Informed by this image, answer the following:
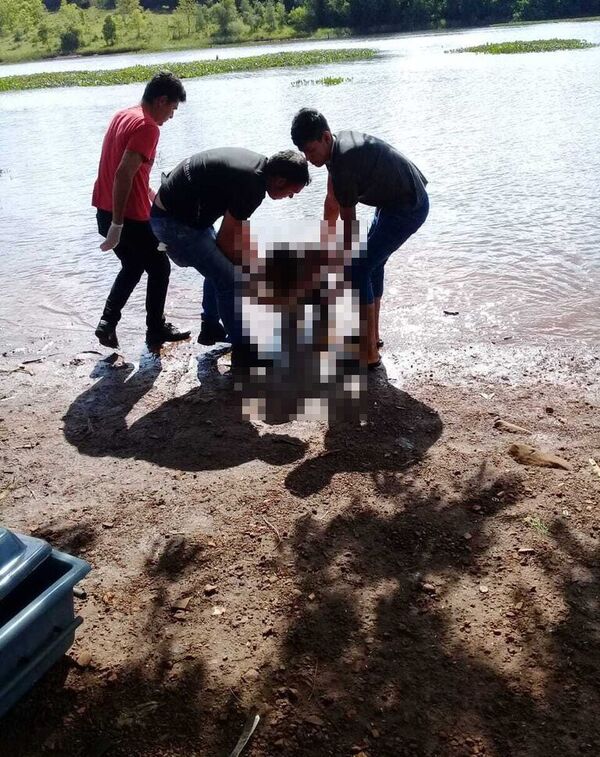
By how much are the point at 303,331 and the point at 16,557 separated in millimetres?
3011

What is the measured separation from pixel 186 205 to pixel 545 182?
263 inches

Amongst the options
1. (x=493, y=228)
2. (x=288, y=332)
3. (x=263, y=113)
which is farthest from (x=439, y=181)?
(x=263, y=113)

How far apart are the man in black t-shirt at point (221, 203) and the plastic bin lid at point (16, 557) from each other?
2.61m

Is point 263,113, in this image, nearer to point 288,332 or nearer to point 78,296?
point 78,296

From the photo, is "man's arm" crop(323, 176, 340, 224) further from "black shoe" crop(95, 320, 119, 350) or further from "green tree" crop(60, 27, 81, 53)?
"green tree" crop(60, 27, 81, 53)

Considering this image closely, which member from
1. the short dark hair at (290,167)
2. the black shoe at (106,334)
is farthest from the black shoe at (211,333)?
the short dark hair at (290,167)

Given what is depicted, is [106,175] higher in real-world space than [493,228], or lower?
higher

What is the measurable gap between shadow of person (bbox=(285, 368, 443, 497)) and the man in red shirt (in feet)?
6.10

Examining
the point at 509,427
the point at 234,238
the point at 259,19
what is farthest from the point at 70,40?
the point at 509,427

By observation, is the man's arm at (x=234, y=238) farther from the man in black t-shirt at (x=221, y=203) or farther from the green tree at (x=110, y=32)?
the green tree at (x=110, y=32)

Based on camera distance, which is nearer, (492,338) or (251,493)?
(251,493)

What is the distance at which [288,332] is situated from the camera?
16.3 feet

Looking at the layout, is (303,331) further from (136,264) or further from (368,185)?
(136,264)

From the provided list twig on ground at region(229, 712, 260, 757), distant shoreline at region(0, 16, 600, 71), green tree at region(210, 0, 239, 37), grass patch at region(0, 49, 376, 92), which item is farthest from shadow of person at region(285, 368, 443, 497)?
green tree at region(210, 0, 239, 37)
